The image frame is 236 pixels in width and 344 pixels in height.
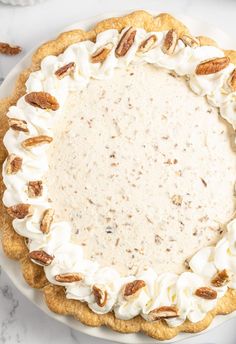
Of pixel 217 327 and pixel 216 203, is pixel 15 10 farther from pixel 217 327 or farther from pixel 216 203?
pixel 217 327

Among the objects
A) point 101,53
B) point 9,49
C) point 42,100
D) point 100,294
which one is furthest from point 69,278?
point 9,49

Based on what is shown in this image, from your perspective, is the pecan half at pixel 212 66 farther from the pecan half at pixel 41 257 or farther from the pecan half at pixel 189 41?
the pecan half at pixel 41 257

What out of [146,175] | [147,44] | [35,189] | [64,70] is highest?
[147,44]

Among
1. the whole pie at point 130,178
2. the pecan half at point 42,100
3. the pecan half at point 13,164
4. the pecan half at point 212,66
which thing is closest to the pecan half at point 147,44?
the whole pie at point 130,178

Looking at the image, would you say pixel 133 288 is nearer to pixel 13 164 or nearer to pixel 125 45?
pixel 13 164

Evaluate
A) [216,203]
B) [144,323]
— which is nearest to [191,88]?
[216,203]

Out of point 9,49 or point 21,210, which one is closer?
point 21,210

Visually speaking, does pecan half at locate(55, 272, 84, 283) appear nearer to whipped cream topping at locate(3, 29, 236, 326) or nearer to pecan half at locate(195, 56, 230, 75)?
whipped cream topping at locate(3, 29, 236, 326)
